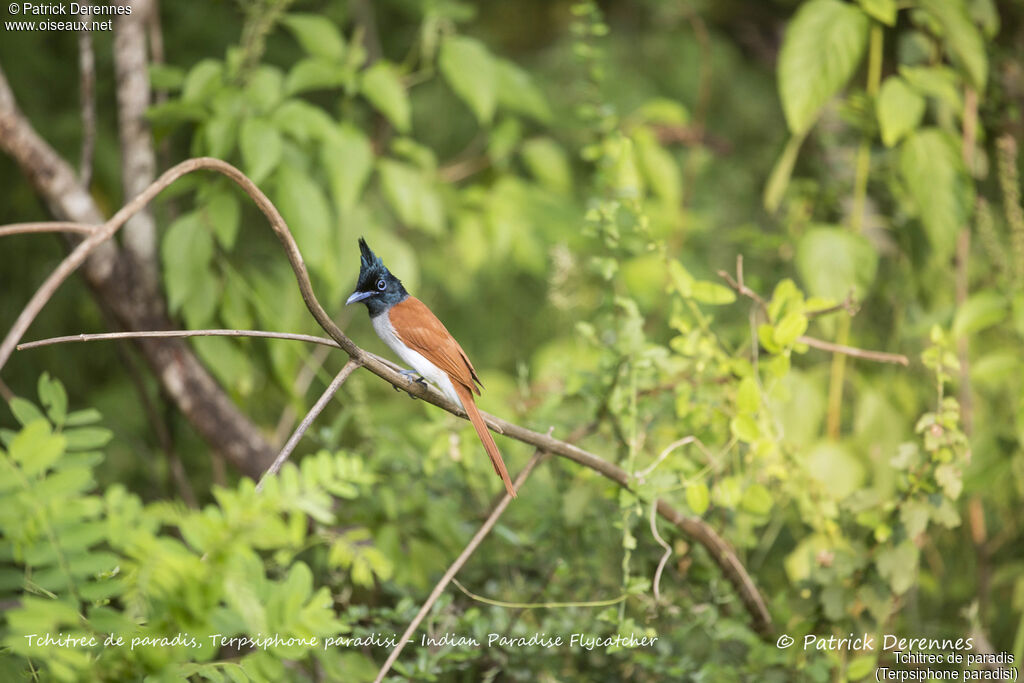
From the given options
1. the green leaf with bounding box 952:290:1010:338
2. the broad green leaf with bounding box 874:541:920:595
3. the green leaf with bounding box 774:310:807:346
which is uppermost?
the green leaf with bounding box 774:310:807:346

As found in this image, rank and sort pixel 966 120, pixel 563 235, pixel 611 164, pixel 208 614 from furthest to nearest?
pixel 563 235, pixel 966 120, pixel 611 164, pixel 208 614

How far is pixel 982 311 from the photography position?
221cm

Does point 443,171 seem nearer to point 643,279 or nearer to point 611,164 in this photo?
point 643,279

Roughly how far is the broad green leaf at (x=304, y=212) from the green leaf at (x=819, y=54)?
130 cm

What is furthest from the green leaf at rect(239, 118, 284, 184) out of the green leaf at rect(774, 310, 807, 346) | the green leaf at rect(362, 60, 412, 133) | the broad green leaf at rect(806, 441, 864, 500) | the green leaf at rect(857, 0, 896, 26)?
the broad green leaf at rect(806, 441, 864, 500)

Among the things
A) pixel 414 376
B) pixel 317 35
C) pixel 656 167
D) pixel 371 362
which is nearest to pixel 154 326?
pixel 317 35

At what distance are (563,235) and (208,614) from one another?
2.45 m

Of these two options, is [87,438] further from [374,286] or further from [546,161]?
[546,161]

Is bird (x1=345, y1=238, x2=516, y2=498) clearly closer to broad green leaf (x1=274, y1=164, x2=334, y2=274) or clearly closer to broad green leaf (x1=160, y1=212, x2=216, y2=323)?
broad green leaf (x1=274, y1=164, x2=334, y2=274)

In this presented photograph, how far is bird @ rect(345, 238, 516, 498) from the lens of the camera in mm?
1518

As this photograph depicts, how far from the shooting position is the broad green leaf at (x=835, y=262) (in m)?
2.32

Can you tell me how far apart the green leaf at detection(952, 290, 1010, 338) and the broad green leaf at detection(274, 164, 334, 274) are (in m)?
1.72

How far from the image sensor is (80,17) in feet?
7.76

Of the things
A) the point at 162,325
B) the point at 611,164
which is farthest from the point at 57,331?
the point at 611,164
